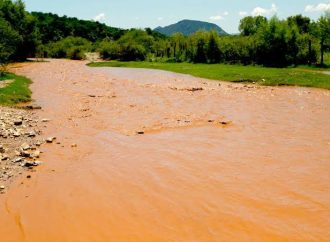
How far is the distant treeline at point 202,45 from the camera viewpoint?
55275 mm

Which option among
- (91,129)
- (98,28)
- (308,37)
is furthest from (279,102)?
(98,28)

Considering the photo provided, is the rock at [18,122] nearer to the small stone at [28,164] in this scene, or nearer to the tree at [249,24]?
the small stone at [28,164]

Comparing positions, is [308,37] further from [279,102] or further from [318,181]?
[318,181]

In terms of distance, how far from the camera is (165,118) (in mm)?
20094

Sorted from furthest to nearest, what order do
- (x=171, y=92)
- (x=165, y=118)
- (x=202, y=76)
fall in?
(x=202, y=76), (x=171, y=92), (x=165, y=118)

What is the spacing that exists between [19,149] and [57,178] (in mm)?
2713

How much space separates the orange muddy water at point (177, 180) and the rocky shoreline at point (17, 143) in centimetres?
44

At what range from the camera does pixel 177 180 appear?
11.2 m

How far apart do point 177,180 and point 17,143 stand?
6.55 meters

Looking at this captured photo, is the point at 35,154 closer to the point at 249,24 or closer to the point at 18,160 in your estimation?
the point at 18,160

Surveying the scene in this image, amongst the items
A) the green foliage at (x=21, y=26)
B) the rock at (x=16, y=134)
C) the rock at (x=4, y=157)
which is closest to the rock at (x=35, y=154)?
the rock at (x=4, y=157)

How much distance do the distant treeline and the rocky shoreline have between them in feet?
61.0

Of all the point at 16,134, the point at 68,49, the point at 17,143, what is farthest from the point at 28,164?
the point at 68,49

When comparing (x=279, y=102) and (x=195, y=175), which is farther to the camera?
(x=279, y=102)
